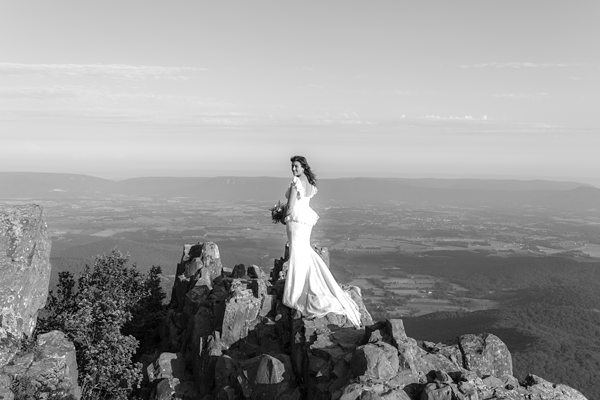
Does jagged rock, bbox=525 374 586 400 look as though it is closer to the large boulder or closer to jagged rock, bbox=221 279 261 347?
jagged rock, bbox=221 279 261 347

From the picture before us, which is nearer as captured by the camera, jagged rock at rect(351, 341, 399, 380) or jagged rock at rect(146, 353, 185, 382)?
jagged rock at rect(351, 341, 399, 380)

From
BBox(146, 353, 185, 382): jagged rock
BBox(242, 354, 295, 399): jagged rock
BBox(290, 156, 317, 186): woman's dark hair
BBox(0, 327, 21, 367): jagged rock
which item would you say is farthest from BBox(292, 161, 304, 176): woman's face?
BBox(0, 327, 21, 367): jagged rock

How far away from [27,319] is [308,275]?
707 inches

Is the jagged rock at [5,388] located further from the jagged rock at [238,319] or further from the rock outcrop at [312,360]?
the jagged rock at [238,319]

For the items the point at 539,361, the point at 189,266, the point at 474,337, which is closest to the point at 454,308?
the point at 539,361

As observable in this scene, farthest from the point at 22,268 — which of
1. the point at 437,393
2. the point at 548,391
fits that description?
the point at 548,391

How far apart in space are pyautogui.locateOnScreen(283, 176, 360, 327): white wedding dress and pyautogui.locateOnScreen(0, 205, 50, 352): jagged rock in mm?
16717

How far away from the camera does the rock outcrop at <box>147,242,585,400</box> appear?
19.2m

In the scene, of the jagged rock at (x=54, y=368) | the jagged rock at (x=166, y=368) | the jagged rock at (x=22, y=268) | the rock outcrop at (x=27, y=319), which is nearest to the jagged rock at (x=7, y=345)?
the rock outcrop at (x=27, y=319)

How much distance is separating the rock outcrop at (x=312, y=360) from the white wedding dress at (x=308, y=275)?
2.46 feet

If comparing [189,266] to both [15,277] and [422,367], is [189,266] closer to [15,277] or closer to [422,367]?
[15,277]

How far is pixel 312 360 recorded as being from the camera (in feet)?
72.1

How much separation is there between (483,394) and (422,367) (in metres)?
3.04

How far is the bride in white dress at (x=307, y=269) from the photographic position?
2527 centimetres
